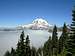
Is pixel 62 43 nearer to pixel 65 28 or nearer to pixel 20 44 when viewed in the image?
pixel 65 28

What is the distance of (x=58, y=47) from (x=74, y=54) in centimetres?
7021

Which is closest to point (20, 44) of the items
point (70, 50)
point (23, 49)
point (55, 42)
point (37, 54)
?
point (23, 49)

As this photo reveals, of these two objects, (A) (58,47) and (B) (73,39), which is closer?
(B) (73,39)

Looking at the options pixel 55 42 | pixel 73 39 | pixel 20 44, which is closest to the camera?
pixel 73 39

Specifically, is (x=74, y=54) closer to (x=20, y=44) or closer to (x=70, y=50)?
(x=70, y=50)

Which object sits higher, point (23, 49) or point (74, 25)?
point (74, 25)

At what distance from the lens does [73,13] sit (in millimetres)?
38469

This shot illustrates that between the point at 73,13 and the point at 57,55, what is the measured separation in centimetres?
6913

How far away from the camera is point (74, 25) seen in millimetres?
38812

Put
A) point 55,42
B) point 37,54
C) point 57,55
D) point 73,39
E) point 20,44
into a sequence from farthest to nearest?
1. point 37,54
2. point 55,42
3. point 57,55
4. point 20,44
5. point 73,39

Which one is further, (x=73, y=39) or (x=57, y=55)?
(x=57, y=55)

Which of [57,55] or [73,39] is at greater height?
[73,39]

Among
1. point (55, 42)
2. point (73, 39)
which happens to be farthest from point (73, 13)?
point (55, 42)

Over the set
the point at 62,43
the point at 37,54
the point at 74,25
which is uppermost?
the point at 74,25
